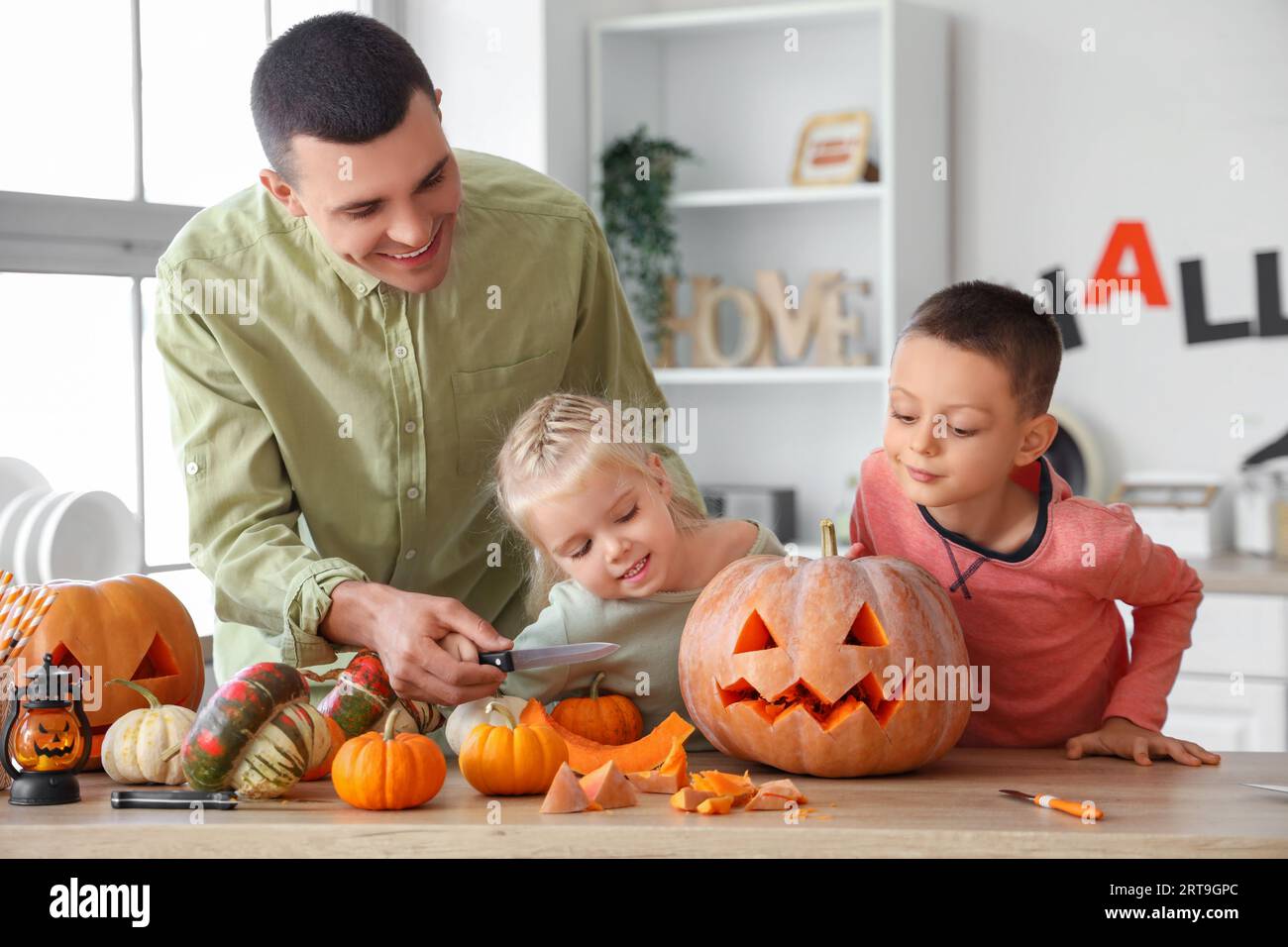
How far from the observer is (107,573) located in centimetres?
244

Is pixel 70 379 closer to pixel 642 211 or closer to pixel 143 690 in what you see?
pixel 143 690

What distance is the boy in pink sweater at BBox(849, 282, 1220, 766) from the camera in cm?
141

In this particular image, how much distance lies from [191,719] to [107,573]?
1.23m

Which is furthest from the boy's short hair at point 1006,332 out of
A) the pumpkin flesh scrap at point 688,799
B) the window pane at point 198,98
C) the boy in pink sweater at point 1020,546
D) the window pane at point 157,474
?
the window pane at point 198,98

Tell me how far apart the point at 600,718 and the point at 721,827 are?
37 cm

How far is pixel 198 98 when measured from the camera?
2.93m

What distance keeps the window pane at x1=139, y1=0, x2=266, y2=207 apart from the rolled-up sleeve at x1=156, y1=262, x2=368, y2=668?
50.8 inches

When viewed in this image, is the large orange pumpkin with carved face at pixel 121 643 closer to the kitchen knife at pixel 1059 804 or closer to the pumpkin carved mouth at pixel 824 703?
the pumpkin carved mouth at pixel 824 703

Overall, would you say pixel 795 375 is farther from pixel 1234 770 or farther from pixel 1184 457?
pixel 1234 770

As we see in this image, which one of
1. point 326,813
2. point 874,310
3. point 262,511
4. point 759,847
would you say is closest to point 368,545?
point 262,511

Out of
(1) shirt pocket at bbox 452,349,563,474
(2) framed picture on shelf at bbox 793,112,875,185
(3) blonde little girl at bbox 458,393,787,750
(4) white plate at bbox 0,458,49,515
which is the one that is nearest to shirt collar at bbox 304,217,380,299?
(1) shirt pocket at bbox 452,349,563,474

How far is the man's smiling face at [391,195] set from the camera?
1.45 m

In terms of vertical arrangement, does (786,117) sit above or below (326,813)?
above

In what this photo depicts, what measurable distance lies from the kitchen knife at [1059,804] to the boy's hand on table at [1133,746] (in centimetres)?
24
